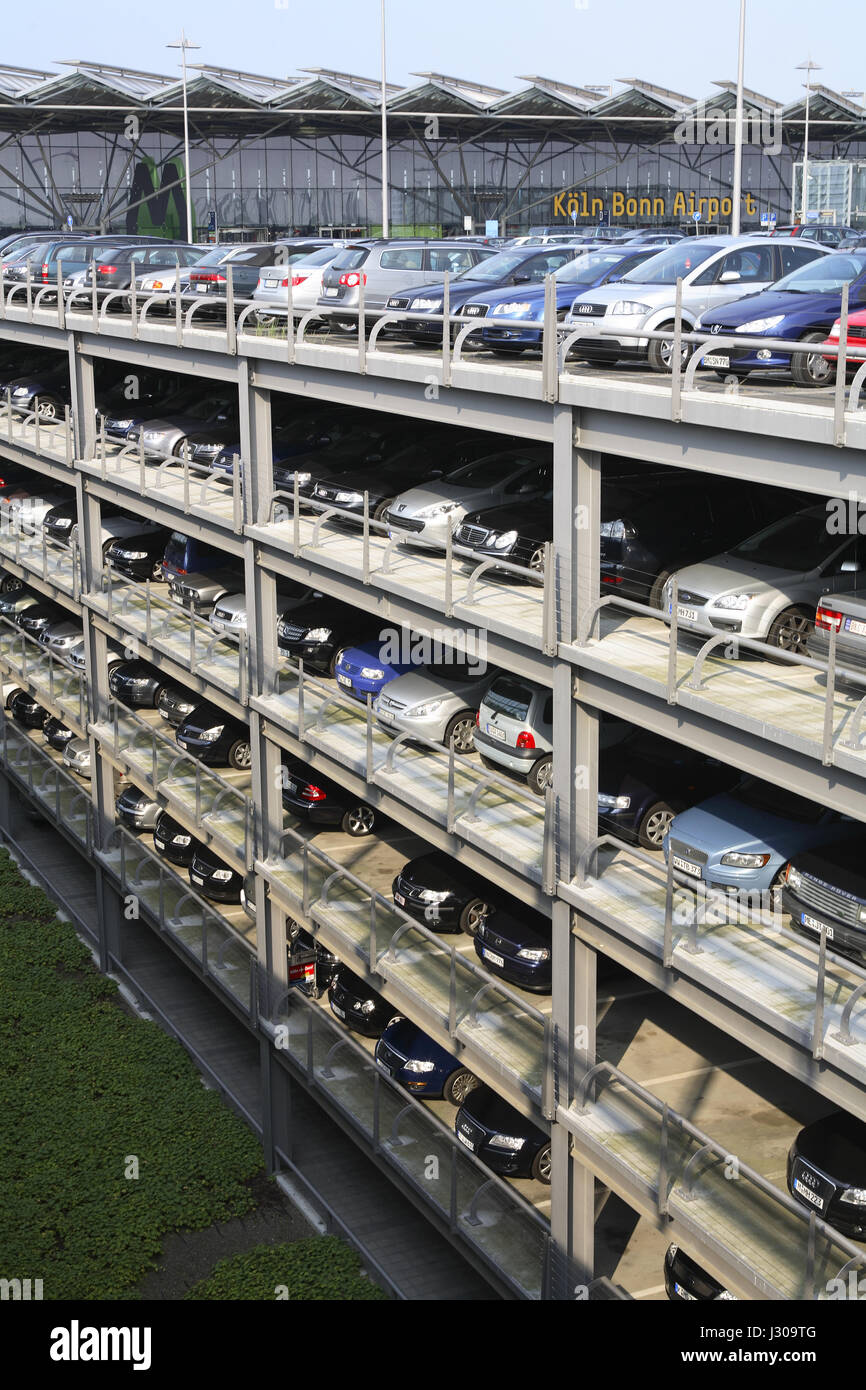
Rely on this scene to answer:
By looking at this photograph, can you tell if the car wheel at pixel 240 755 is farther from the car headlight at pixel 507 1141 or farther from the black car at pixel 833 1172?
the black car at pixel 833 1172

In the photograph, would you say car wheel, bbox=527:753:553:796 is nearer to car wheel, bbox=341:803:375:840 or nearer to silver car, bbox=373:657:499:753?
silver car, bbox=373:657:499:753

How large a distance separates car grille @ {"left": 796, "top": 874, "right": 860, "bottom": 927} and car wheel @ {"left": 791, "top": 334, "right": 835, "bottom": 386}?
12.4 ft

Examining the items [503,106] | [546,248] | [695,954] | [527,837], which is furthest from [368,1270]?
[503,106]

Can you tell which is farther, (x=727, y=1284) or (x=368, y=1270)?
(x=368, y=1270)

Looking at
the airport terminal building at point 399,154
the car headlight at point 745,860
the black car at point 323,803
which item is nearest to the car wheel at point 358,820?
the black car at point 323,803

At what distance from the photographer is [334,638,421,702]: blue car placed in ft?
55.0

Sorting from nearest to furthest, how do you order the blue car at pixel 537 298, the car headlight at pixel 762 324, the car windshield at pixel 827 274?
the car headlight at pixel 762 324, the car windshield at pixel 827 274, the blue car at pixel 537 298

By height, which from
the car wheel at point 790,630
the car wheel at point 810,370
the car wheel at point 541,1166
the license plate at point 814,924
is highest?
the car wheel at point 810,370

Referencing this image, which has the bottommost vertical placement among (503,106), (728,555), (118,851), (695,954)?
(118,851)

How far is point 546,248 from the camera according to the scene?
2003 cm

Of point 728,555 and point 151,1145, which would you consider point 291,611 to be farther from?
point 728,555

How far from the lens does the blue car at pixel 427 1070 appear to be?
16.1 m
